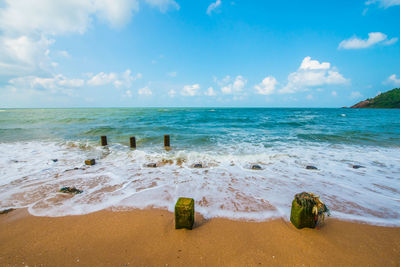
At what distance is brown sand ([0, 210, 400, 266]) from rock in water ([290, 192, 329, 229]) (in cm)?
15

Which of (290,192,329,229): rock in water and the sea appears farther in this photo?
the sea

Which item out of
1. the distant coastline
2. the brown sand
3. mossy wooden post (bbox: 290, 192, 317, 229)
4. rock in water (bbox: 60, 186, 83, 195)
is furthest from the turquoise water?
the distant coastline

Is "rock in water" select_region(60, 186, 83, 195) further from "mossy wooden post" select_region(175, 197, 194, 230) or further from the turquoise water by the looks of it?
the turquoise water

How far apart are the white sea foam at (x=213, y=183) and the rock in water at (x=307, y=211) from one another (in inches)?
23.5

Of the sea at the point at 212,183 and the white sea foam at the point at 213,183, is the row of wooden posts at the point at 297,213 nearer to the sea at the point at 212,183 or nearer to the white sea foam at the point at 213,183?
the sea at the point at 212,183

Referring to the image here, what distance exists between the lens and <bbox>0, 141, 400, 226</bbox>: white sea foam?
3721mm

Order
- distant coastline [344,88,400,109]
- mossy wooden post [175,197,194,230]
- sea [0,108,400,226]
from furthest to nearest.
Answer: distant coastline [344,88,400,109] → sea [0,108,400,226] → mossy wooden post [175,197,194,230]

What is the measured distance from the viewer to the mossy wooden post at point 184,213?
2768mm

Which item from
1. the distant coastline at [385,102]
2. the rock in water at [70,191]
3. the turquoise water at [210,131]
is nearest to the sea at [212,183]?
the rock in water at [70,191]

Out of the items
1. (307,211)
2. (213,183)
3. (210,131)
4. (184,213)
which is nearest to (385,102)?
(210,131)

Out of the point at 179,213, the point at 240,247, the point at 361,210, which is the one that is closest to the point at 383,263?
the point at 361,210

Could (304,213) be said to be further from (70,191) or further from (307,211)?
(70,191)

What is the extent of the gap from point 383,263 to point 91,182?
6861mm

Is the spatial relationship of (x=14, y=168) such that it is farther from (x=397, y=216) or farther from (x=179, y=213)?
(x=397, y=216)
